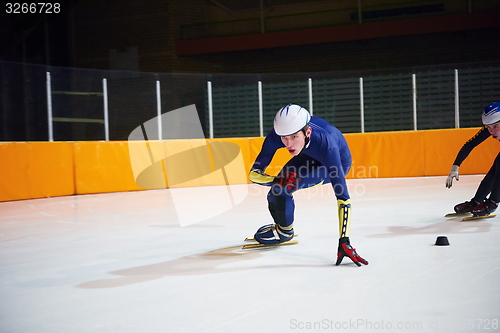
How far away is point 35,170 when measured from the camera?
9.80 meters

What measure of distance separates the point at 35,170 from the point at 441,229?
800 cm

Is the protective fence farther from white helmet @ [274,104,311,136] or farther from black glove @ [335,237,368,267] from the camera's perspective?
black glove @ [335,237,368,267]

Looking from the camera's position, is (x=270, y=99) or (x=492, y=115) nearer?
(x=492, y=115)

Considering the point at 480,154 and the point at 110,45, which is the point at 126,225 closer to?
the point at 480,154

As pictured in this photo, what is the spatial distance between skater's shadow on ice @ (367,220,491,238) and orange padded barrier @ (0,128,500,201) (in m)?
6.67

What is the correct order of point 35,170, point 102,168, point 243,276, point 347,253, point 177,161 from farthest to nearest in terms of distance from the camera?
1. point 177,161
2. point 102,168
3. point 35,170
4. point 347,253
5. point 243,276

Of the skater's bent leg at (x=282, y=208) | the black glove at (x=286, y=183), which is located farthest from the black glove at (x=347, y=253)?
the skater's bent leg at (x=282, y=208)

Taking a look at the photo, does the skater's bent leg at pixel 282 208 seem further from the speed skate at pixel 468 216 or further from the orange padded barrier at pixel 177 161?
the orange padded barrier at pixel 177 161

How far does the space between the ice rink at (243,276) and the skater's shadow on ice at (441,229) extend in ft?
0.07

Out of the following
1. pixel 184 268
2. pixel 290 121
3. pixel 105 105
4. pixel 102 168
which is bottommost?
pixel 184 268

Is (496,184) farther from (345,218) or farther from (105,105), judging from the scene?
(105,105)

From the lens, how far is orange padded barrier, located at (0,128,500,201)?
978 cm

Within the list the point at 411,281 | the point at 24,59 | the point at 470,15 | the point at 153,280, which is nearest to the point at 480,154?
the point at 470,15

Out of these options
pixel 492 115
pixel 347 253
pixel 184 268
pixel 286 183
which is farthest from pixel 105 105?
pixel 347 253
